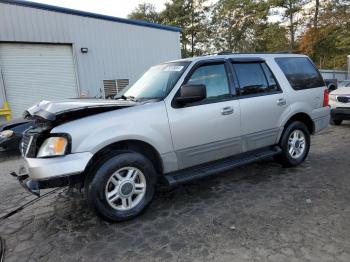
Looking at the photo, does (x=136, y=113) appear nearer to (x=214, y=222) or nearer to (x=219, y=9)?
(x=214, y=222)

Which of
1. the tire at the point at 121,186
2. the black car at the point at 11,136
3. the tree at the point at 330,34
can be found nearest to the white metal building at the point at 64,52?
the black car at the point at 11,136

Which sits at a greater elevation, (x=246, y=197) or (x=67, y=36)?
(x=67, y=36)

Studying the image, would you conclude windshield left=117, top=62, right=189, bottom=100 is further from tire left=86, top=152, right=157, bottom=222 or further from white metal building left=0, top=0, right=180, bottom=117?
white metal building left=0, top=0, right=180, bottom=117

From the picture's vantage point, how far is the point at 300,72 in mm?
5422

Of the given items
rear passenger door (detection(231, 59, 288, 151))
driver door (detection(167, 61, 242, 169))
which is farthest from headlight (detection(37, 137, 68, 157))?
rear passenger door (detection(231, 59, 288, 151))

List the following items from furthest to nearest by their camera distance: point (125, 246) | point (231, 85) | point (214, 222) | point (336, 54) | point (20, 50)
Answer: point (336, 54) < point (20, 50) < point (231, 85) < point (214, 222) < point (125, 246)

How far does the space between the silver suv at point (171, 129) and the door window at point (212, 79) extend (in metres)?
0.01

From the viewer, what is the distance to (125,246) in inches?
124

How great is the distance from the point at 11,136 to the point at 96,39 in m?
7.19

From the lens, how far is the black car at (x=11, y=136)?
23.5 feet

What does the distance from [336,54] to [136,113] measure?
35.3 meters

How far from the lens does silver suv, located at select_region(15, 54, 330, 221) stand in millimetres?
3346

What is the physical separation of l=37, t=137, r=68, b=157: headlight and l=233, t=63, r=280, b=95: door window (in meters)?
2.57

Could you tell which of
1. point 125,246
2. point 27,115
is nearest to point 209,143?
point 125,246
